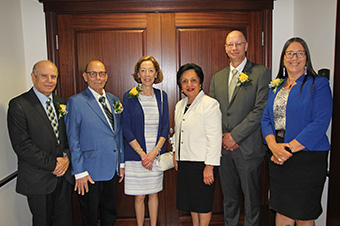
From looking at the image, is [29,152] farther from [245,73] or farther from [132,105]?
[245,73]

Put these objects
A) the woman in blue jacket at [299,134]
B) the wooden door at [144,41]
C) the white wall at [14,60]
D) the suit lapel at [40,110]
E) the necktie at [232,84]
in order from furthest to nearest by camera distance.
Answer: the wooden door at [144,41] < the necktie at [232,84] < the white wall at [14,60] < the suit lapel at [40,110] < the woman in blue jacket at [299,134]

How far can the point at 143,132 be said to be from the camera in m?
2.40

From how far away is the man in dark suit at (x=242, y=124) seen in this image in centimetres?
228

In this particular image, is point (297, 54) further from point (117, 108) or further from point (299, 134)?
point (117, 108)

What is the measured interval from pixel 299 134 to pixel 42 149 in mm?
1973

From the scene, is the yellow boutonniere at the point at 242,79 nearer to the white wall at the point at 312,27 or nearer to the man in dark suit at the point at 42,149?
the white wall at the point at 312,27

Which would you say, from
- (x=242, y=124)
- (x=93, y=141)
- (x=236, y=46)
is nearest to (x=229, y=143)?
(x=242, y=124)

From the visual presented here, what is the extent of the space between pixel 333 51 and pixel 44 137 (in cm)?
248

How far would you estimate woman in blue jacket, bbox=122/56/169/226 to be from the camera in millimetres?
2389

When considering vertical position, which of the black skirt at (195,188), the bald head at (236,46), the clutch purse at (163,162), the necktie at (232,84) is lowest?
the black skirt at (195,188)

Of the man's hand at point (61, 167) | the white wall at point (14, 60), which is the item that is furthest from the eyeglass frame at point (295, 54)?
the white wall at point (14, 60)

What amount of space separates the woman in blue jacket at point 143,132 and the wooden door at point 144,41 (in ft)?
1.36

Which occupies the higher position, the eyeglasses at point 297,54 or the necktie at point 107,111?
the eyeglasses at point 297,54

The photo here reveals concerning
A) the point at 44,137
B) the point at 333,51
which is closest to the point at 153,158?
the point at 44,137
